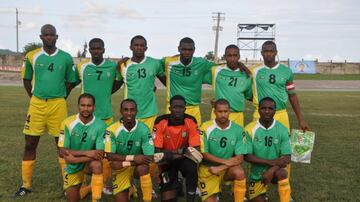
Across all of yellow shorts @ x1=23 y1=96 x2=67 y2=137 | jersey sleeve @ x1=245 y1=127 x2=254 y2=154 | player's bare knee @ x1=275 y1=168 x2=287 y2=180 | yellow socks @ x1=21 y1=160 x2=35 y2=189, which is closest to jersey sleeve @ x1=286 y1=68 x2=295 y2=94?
jersey sleeve @ x1=245 y1=127 x2=254 y2=154

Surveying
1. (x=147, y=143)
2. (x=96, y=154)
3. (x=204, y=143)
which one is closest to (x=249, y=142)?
(x=204, y=143)

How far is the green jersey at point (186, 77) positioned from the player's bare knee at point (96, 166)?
171 centimetres

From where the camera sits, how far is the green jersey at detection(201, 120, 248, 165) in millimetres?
5223

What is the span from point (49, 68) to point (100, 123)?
122 centimetres

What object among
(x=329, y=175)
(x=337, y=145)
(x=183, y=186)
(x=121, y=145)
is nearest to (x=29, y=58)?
(x=121, y=145)

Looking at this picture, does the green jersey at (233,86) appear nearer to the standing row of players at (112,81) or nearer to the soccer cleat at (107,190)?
the standing row of players at (112,81)

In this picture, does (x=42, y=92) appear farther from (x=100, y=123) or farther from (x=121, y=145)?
(x=121, y=145)

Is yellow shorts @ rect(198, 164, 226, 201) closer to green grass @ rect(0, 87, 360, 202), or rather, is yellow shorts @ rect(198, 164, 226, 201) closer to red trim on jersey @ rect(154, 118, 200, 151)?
red trim on jersey @ rect(154, 118, 200, 151)

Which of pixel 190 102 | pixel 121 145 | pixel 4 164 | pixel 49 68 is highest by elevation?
pixel 49 68

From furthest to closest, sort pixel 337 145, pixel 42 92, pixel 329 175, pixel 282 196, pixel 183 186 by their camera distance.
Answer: pixel 337 145 < pixel 329 175 < pixel 183 186 < pixel 42 92 < pixel 282 196

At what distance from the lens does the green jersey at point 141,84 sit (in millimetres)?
5953

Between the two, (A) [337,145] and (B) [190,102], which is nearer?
(B) [190,102]

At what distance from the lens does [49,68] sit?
590 cm

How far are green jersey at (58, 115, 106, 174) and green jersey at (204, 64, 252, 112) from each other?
1.78 metres
